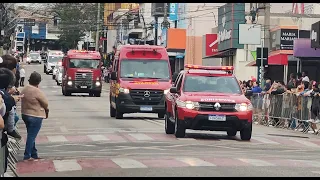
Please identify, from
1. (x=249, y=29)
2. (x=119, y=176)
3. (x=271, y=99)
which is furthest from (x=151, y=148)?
(x=249, y=29)

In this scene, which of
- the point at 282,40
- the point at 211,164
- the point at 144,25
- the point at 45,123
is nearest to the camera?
the point at 211,164

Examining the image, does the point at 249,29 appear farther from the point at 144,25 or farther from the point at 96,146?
the point at 144,25

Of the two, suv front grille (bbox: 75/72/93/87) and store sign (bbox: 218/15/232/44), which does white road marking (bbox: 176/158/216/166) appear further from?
store sign (bbox: 218/15/232/44)

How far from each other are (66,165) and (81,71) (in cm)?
3628

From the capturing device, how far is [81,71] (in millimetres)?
50531

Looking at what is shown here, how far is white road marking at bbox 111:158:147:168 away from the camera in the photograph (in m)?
14.2

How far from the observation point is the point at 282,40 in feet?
155

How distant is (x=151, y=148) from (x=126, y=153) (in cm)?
Answer: 138

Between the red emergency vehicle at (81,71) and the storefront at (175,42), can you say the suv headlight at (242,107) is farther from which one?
the storefront at (175,42)

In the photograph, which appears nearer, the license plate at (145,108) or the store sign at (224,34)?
the license plate at (145,108)

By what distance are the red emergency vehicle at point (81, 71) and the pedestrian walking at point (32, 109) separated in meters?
35.0

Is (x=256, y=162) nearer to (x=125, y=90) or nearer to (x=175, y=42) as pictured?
(x=125, y=90)

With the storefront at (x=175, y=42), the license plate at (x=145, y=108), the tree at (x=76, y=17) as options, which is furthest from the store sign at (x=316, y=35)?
the tree at (x=76, y=17)

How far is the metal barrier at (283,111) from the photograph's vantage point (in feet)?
87.7
